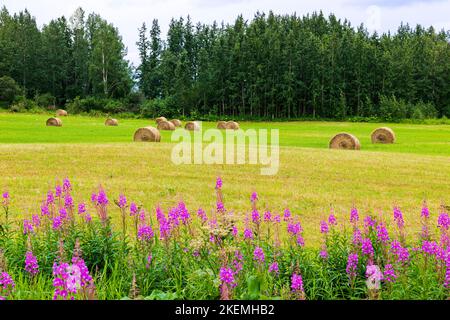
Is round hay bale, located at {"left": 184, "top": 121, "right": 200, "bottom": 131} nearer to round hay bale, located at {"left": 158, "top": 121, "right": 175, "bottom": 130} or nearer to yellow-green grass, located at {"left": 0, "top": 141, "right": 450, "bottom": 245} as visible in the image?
round hay bale, located at {"left": 158, "top": 121, "right": 175, "bottom": 130}

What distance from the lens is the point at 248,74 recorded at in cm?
8431

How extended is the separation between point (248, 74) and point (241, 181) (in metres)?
69.1

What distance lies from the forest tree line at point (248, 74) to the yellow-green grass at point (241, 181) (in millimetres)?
57663

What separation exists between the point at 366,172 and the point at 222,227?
1437 cm

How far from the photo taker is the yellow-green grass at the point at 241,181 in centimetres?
1318

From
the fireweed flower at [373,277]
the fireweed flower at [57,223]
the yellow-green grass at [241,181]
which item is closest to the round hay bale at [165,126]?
the yellow-green grass at [241,181]

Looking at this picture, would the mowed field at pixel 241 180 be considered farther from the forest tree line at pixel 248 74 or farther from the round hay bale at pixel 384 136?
the forest tree line at pixel 248 74

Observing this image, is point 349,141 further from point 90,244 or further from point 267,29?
point 267,29

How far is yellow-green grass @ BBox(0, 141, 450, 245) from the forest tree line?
189 feet

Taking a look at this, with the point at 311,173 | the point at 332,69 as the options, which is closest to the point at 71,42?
the point at 332,69

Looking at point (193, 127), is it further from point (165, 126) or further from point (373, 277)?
point (373, 277)

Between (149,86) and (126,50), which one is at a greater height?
(126,50)

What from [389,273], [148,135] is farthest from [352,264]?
[148,135]

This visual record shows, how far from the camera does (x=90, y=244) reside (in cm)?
691
